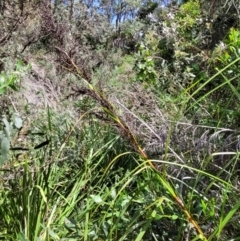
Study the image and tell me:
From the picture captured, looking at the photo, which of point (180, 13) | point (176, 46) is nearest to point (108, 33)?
point (180, 13)

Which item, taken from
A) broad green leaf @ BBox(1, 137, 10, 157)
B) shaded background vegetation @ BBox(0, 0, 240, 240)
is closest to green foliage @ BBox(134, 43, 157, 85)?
shaded background vegetation @ BBox(0, 0, 240, 240)

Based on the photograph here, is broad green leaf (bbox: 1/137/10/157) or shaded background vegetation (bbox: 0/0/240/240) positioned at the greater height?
broad green leaf (bbox: 1/137/10/157)

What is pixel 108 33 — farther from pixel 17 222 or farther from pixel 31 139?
pixel 17 222

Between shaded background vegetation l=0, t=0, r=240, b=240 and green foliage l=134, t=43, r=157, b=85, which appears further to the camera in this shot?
green foliage l=134, t=43, r=157, b=85

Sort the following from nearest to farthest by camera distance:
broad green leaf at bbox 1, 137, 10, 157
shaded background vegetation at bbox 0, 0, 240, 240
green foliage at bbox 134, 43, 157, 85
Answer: broad green leaf at bbox 1, 137, 10, 157 < shaded background vegetation at bbox 0, 0, 240, 240 < green foliage at bbox 134, 43, 157, 85

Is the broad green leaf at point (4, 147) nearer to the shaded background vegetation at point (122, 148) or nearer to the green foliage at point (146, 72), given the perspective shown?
the shaded background vegetation at point (122, 148)

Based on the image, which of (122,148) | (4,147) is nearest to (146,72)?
(122,148)

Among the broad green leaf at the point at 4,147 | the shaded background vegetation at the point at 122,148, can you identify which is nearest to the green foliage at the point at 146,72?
the shaded background vegetation at the point at 122,148

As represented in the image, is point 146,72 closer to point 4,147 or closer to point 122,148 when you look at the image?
point 122,148

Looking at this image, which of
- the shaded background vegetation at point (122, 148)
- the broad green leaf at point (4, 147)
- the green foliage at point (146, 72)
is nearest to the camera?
the broad green leaf at point (4, 147)

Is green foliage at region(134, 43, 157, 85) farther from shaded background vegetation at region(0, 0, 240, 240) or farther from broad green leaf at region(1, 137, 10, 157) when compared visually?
broad green leaf at region(1, 137, 10, 157)

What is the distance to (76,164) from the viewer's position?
2727 millimetres

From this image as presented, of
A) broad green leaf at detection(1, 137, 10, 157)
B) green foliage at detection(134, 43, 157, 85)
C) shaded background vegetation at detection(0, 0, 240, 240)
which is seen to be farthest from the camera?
green foliage at detection(134, 43, 157, 85)

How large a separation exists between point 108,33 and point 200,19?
7377mm
